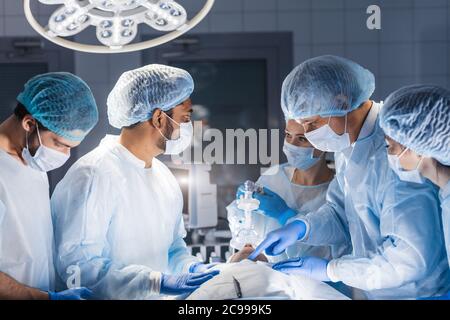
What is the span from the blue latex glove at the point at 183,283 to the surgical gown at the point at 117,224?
0.09 ft

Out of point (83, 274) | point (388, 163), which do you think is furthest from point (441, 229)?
point (83, 274)

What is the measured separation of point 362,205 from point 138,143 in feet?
2.74

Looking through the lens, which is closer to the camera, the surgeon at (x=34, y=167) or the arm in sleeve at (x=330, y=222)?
the surgeon at (x=34, y=167)

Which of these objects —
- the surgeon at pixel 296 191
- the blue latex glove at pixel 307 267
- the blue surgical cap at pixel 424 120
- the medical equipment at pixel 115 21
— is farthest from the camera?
the surgeon at pixel 296 191

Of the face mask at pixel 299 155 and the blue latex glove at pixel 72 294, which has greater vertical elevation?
the face mask at pixel 299 155

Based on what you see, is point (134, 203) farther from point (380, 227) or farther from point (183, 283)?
point (380, 227)

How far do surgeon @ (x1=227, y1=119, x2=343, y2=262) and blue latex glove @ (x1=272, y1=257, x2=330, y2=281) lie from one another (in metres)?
0.13

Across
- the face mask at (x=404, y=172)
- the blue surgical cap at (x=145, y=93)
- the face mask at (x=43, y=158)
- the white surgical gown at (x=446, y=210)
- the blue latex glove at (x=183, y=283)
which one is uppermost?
the blue surgical cap at (x=145, y=93)

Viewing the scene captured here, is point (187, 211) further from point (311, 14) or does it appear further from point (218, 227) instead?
point (311, 14)

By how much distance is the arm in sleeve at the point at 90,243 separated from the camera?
204 centimetres

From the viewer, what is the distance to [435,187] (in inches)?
78.7

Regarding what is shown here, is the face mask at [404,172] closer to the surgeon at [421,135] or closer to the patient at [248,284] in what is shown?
the surgeon at [421,135]

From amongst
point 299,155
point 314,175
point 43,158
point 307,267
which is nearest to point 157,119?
point 43,158

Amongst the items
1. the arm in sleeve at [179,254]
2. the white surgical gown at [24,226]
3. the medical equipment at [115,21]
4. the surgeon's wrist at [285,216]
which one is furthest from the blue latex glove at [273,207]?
the white surgical gown at [24,226]
